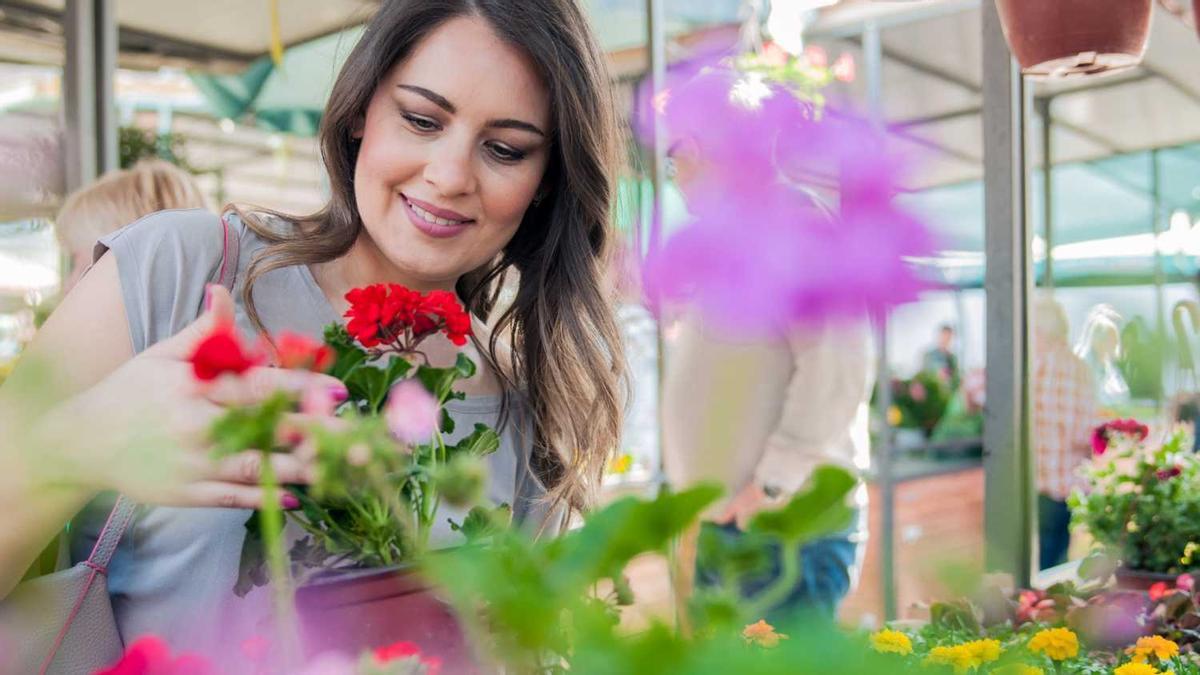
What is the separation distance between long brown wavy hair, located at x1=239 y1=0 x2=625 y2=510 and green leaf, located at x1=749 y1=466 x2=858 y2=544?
0.75m

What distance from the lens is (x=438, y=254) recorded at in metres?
0.98

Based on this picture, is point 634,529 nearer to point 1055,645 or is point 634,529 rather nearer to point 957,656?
point 957,656

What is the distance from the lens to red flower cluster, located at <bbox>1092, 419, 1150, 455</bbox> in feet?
6.79

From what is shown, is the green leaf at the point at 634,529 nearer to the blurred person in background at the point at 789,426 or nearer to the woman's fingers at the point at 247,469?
the woman's fingers at the point at 247,469

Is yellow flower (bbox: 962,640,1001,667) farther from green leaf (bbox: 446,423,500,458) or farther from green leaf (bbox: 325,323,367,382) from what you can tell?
green leaf (bbox: 325,323,367,382)

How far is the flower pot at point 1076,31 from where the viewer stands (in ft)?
3.58

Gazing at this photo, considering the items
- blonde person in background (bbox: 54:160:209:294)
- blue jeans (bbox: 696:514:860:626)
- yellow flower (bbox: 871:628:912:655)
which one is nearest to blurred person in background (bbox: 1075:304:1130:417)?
yellow flower (bbox: 871:628:912:655)

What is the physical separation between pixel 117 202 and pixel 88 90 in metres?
1.07

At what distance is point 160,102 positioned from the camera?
11.0ft

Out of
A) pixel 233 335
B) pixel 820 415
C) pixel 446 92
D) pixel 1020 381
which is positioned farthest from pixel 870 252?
pixel 820 415

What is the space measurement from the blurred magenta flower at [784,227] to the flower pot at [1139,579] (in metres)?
1.34

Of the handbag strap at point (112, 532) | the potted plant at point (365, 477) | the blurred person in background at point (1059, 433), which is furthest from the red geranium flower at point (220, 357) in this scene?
the blurred person in background at point (1059, 433)

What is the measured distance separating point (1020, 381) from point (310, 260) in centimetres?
111

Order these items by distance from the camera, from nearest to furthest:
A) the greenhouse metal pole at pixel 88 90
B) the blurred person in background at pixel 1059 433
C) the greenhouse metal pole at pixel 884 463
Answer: the greenhouse metal pole at pixel 88 90 < the blurred person in background at pixel 1059 433 < the greenhouse metal pole at pixel 884 463
